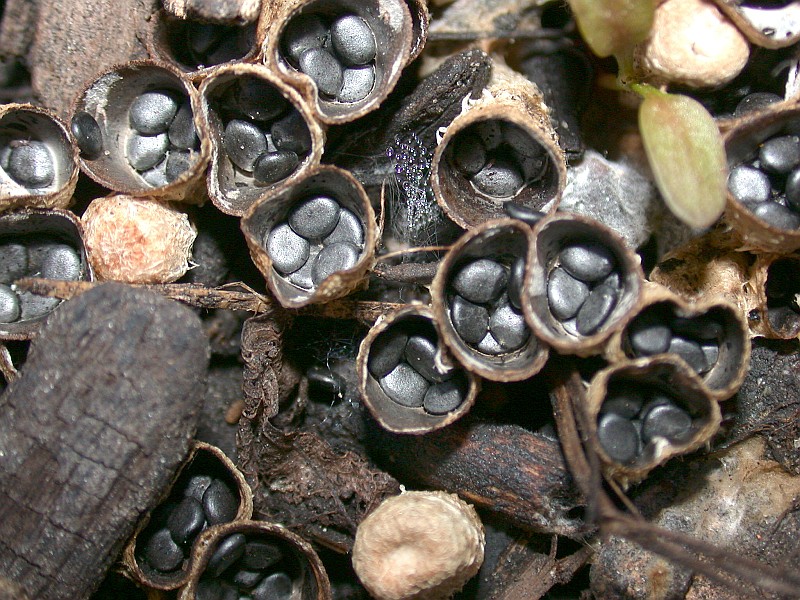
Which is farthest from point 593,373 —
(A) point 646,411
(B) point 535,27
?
(B) point 535,27

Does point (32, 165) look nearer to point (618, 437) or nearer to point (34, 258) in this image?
point (34, 258)

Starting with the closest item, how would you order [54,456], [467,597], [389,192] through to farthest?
1. [54,456]
2. [467,597]
3. [389,192]

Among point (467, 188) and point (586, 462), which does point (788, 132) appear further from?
point (586, 462)

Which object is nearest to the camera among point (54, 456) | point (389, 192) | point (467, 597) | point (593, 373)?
point (54, 456)

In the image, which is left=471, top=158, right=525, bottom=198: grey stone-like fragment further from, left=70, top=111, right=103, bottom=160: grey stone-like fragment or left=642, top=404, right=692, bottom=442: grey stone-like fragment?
left=70, top=111, right=103, bottom=160: grey stone-like fragment

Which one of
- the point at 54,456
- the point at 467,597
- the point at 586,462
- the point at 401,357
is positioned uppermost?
the point at 54,456

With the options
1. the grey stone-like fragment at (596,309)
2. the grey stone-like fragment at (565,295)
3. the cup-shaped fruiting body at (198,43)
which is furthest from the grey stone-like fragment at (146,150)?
the grey stone-like fragment at (596,309)

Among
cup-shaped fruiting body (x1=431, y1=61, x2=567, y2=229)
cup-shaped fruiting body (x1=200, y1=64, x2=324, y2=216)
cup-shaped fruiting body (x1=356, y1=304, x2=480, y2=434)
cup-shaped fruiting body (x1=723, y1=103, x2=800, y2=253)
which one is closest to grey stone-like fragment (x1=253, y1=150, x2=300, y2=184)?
cup-shaped fruiting body (x1=200, y1=64, x2=324, y2=216)
